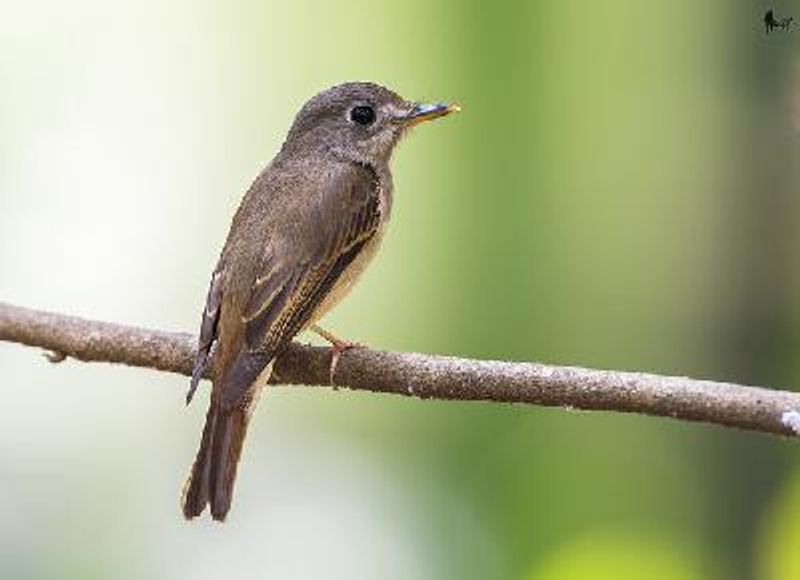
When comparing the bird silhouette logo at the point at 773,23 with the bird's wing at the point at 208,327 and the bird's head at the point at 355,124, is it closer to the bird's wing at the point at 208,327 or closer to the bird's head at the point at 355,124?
the bird's wing at the point at 208,327

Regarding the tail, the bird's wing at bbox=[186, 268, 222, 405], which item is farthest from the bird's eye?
the tail

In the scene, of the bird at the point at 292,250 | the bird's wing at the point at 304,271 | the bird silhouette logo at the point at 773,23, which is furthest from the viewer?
the bird's wing at the point at 304,271

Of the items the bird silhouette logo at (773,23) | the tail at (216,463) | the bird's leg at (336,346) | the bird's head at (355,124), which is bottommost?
the tail at (216,463)

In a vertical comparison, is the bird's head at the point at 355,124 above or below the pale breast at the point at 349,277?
above

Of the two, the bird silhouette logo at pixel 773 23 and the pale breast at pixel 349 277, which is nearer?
the bird silhouette logo at pixel 773 23

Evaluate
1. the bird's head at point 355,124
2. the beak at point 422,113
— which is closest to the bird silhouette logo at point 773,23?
the beak at point 422,113

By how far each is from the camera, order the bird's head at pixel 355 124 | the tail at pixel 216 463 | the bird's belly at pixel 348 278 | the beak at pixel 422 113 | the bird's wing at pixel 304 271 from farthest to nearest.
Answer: the bird's head at pixel 355 124 < the beak at pixel 422 113 < the bird's belly at pixel 348 278 < the bird's wing at pixel 304 271 < the tail at pixel 216 463

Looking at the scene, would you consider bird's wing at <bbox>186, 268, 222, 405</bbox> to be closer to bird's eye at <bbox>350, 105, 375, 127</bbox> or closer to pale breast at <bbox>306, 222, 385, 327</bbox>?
pale breast at <bbox>306, 222, 385, 327</bbox>

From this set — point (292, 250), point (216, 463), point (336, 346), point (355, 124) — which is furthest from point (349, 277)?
point (216, 463)

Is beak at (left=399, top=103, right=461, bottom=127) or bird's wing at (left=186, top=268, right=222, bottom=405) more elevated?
beak at (left=399, top=103, right=461, bottom=127)
